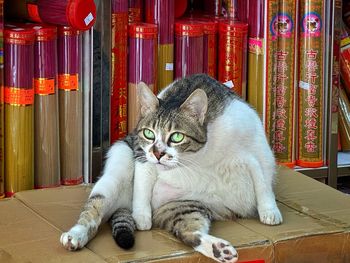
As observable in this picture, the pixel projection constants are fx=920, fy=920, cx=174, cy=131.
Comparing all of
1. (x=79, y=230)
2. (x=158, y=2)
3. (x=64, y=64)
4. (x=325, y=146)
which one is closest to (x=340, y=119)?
(x=325, y=146)

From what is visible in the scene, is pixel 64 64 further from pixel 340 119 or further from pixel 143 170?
pixel 340 119

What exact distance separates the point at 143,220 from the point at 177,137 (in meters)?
0.20

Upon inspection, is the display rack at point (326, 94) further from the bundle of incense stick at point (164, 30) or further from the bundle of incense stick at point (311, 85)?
the bundle of incense stick at point (164, 30)

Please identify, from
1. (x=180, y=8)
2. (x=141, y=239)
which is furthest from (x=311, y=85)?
(x=141, y=239)

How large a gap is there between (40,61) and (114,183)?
18.1 inches

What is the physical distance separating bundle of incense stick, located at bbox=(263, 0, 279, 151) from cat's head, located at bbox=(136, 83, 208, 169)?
2.30 feet

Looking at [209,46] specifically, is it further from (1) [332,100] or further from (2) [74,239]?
(2) [74,239]

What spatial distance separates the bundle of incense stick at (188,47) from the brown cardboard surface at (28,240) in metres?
0.70

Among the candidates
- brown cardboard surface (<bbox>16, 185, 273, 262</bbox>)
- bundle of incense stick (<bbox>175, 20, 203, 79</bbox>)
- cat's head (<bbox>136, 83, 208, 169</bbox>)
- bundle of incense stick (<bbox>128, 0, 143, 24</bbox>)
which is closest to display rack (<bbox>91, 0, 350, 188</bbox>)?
bundle of incense stick (<bbox>128, 0, 143, 24</bbox>)

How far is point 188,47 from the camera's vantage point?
258cm

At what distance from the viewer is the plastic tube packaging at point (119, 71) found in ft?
8.14

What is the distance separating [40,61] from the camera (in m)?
2.35

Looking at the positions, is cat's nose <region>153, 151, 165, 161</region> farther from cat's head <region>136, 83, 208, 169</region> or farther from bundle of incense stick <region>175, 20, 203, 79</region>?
bundle of incense stick <region>175, 20, 203, 79</region>

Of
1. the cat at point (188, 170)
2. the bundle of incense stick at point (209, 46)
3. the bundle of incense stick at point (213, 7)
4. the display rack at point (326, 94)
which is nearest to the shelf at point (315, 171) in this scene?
the display rack at point (326, 94)
